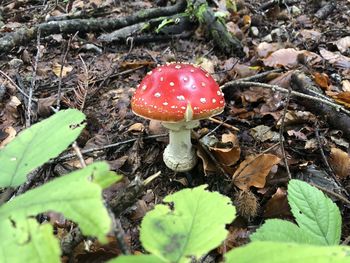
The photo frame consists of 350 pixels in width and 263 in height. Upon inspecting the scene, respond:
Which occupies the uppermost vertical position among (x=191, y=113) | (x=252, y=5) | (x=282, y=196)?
(x=191, y=113)

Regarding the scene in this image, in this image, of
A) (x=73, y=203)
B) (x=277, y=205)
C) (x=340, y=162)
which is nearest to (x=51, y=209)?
(x=73, y=203)

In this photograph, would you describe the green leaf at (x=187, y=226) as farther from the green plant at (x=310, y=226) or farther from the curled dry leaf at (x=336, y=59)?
the curled dry leaf at (x=336, y=59)

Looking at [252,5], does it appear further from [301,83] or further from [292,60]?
[301,83]

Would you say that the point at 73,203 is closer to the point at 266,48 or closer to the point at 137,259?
the point at 137,259

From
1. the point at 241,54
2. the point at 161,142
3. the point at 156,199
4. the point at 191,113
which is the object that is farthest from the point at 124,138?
the point at 241,54

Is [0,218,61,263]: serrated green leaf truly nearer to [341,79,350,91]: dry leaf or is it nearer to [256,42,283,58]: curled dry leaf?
[341,79,350,91]: dry leaf

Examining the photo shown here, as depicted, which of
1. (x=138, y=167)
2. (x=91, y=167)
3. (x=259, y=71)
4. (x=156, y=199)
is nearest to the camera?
(x=91, y=167)

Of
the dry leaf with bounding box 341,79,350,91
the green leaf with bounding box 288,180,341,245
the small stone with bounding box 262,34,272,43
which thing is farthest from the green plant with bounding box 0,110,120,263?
the small stone with bounding box 262,34,272,43
